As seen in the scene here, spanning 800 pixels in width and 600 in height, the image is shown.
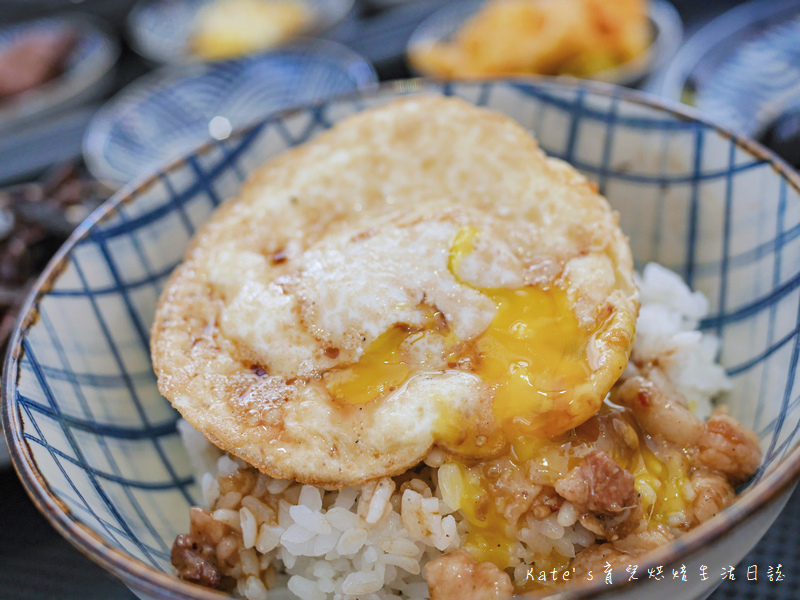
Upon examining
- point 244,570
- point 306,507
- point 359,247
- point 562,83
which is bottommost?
point 244,570

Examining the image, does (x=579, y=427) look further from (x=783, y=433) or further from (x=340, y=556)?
(x=340, y=556)

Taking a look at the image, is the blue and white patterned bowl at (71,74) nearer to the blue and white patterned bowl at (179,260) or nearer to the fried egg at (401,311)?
the blue and white patterned bowl at (179,260)

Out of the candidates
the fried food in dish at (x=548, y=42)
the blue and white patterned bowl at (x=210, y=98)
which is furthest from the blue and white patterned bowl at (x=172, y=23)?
the fried food in dish at (x=548, y=42)

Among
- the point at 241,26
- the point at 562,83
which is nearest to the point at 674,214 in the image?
the point at 562,83

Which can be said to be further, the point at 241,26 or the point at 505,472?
the point at 241,26

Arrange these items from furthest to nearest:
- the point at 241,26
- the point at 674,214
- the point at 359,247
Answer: the point at 241,26 → the point at 674,214 → the point at 359,247

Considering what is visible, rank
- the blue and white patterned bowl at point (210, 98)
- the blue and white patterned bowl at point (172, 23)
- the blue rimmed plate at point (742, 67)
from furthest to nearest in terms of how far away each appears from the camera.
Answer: the blue and white patterned bowl at point (172, 23), the blue and white patterned bowl at point (210, 98), the blue rimmed plate at point (742, 67)

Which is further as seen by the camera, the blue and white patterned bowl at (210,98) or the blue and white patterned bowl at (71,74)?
the blue and white patterned bowl at (71,74)

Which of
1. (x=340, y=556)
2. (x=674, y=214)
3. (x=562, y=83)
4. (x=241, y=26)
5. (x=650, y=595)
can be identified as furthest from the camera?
(x=241, y=26)
